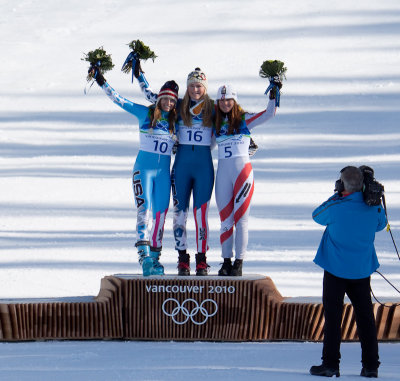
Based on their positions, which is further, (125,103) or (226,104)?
(125,103)

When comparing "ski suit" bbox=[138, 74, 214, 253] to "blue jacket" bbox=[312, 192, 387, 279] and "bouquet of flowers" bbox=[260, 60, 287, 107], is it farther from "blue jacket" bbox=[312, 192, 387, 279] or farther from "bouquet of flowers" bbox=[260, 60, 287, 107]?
"blue jacket" bbox=[312, 192, 387, 279]

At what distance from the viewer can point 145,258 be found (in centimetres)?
695

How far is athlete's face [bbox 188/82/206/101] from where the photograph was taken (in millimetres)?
6996

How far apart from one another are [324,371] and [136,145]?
11222 mm

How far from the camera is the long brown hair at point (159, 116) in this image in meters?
6.99

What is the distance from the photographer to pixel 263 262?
32.5 ft

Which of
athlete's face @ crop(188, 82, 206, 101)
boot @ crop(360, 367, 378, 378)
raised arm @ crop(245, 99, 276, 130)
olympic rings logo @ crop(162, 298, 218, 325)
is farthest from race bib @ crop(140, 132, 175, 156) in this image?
boot @ crop(360, 367, 378, 378)

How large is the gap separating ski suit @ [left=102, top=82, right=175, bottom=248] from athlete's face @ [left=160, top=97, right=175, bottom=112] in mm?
38

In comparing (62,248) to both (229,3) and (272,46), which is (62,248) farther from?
(229,3)

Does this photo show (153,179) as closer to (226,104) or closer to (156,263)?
(156,263)

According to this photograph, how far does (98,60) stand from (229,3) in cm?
1737

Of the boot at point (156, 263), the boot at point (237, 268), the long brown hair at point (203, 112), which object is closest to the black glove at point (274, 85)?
the long brown hair at point (203, 112)

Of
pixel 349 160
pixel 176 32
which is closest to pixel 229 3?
pixel 176 32

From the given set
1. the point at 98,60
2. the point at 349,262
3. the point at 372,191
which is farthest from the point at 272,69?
the point at 349,262
